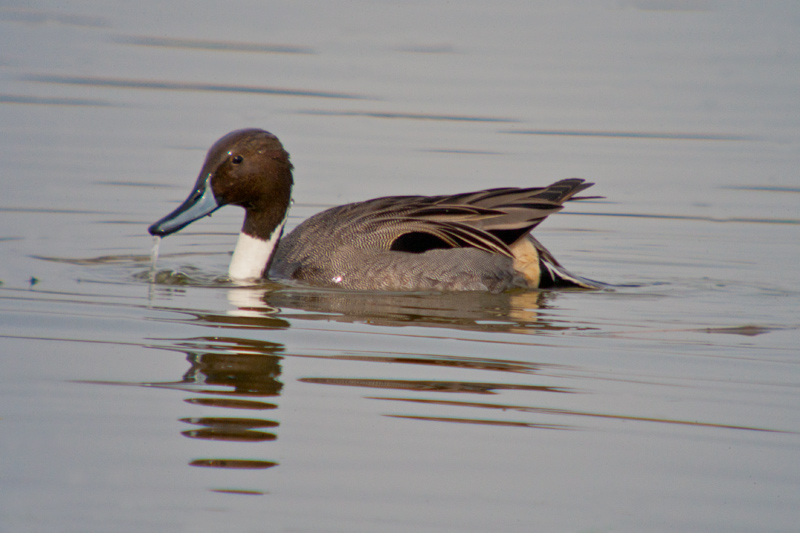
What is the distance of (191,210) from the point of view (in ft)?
23.5

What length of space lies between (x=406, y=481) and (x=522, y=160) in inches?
332

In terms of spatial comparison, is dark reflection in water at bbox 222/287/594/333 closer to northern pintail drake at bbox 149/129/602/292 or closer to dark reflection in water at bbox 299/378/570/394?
northern pintail drake at bbox 149/129/602/292

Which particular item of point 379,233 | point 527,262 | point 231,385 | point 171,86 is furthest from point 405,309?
point 171,86

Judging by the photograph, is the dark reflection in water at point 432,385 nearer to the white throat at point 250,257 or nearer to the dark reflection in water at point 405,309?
the dark reflection in water at point 405,309

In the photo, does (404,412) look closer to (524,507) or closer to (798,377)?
(524,507)

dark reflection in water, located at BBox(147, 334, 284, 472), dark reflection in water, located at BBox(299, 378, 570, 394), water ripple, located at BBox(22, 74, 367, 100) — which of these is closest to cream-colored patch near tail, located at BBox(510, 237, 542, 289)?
dark reflection in water, located at BBox(147, 334, 284, 472)

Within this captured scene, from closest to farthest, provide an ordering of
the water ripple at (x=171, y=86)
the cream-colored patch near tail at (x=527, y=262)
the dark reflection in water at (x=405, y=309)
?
the dark reflection in water at (x=405, y=309) → the cream-colored patch near tail at (x=527, y=262) → the water ripple at (x=171, y=86)

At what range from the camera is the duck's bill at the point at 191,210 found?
699 centimetres

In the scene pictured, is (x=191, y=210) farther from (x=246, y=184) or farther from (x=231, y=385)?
(x=231, y=385)

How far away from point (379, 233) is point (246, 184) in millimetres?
940

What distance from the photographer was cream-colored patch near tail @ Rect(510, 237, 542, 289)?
7.45 metres

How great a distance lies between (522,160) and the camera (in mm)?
11898

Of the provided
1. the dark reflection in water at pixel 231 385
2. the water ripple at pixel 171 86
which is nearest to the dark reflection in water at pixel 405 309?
the dark reflection in water at pixel 231 385

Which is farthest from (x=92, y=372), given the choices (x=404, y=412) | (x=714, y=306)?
(x=714, y=306)
